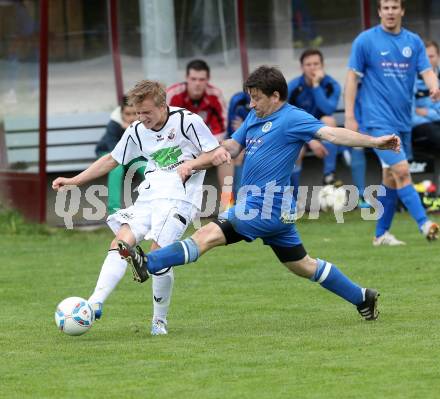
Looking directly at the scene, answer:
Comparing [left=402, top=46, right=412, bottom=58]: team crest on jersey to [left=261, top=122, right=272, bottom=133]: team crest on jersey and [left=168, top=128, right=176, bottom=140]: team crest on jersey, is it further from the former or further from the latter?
[left=168, top=128, right=176, bottom=140]: team crest on jersey

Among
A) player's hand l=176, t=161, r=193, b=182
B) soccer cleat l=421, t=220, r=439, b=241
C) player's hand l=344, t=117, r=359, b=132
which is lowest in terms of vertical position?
soccer cleat l=421, t=220, r=439, b=241

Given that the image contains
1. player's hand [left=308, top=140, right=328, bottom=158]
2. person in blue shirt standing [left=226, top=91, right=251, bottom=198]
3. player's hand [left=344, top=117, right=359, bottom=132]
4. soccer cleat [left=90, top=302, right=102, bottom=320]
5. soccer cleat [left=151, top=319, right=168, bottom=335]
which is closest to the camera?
soccer cleat [left=90, top=302, right=102, bottom=320]

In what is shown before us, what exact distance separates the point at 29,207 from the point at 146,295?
507cm

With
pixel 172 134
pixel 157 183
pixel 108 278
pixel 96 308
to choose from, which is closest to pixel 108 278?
pixel 108 278

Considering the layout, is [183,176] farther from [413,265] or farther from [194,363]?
[413,265]

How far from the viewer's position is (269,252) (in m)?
12.3

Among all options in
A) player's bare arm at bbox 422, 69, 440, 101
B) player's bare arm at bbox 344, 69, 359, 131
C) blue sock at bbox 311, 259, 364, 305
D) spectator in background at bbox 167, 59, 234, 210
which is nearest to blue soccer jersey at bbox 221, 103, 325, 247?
blue sock at bbox 311, 259, 364, 305

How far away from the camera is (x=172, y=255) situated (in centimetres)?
740

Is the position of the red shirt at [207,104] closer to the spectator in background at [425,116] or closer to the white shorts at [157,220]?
the spectator in background at [425,116]

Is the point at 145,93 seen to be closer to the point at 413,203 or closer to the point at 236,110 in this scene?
the point at 413,203

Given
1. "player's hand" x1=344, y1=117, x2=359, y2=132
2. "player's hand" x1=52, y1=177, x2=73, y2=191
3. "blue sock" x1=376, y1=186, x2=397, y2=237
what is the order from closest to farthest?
"player's hand" x1=52, y1=177, x2=73, y2=191
"player's hand" x1=344, y1=117, x2=359, y2=132
"blue sock" x1=376, y1=186, x2=397, y2=237

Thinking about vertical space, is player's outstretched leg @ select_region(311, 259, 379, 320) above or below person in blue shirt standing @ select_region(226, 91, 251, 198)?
below

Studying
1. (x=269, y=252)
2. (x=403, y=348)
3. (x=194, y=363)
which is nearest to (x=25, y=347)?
(x=194, y=363)

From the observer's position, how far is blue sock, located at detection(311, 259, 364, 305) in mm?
7949
